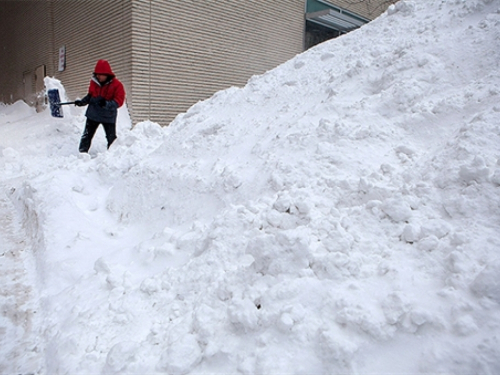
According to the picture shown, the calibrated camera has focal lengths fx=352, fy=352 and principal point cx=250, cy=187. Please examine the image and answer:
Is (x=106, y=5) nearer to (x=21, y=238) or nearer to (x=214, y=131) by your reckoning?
(x=214, y=131)

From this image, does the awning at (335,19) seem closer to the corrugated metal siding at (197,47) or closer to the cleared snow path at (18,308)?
the corrugated metal siding at (197,47)

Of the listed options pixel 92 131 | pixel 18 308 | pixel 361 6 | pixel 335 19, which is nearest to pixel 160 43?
pixel 92 131

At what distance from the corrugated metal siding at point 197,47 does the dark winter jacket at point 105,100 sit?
1.53 meters

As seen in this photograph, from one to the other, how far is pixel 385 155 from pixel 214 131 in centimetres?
226

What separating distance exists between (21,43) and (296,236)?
13.3 meters

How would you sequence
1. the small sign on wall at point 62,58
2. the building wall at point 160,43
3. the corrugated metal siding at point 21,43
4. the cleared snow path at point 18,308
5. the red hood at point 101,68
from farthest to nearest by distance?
the corrugated metal siding at point 21,43
the small sign on wall at point 62,58
the building wall at point 160,43
the red hood at point 101,68
the cleared snow path at point 18,308

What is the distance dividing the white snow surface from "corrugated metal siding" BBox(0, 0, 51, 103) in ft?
25.4

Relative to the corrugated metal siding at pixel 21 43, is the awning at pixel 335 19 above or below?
above

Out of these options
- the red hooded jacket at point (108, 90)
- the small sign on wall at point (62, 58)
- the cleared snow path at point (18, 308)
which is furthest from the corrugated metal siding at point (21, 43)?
the cleared snow path at point (18, 308)

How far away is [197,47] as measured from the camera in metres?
8.44

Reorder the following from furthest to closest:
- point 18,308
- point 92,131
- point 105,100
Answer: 1. point 92,131
2. point 105,100
3. point 18,308

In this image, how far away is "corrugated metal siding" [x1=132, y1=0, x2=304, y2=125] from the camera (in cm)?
760

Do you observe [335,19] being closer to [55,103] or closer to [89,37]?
[89,37]

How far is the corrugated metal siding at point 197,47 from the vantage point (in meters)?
7.60
